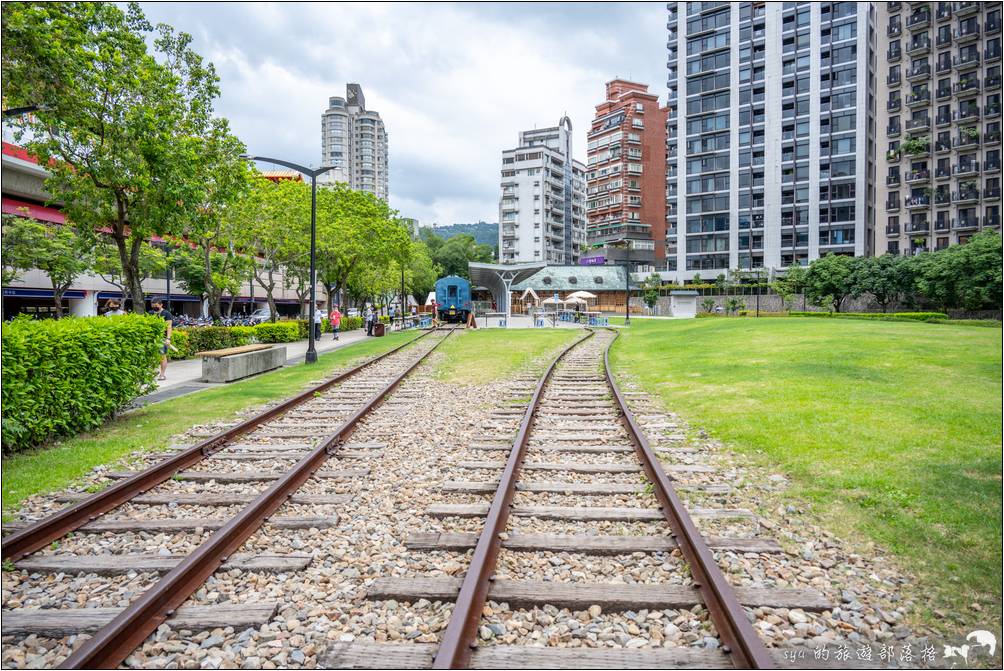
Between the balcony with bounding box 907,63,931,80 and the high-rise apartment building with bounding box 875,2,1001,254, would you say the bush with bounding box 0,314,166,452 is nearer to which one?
the high-rise apartment building with bounding box 875,2,1001,254

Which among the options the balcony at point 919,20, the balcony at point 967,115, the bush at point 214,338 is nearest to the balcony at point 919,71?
the balcony at point 919,20

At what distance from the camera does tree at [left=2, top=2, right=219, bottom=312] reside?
1204cm

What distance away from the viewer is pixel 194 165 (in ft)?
54.4

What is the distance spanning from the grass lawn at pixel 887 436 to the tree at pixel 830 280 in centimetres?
4038

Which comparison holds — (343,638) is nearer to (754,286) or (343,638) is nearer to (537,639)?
(537,639)

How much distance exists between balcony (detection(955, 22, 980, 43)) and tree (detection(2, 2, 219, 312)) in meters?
74.4

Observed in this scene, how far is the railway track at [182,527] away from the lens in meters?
3.63

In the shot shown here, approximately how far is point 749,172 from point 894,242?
1877 cm

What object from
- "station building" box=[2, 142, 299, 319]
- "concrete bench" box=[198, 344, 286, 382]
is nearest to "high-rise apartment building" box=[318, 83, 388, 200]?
"station building" box=[2, 142, 299, 319]

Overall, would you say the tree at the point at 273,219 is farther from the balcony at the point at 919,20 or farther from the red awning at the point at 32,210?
the balcony at the point at 919,20

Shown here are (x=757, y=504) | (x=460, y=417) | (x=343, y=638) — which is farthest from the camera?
(x=460, y=417)

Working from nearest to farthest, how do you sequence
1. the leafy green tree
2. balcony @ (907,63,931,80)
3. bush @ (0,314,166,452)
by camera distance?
bush @ (0,314,166,452), the leafy green tree, balcony @ (907,63,931,80)

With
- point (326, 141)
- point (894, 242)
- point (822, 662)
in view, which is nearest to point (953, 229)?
point (894, 242)

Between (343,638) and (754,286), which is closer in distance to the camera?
(343,638)
